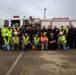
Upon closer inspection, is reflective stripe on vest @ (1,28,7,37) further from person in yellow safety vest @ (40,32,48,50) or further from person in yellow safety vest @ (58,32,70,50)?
person in yellow safety vest @ (58,32,70,50)

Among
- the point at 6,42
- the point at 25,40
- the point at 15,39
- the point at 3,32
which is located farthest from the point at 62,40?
the point at 3,32

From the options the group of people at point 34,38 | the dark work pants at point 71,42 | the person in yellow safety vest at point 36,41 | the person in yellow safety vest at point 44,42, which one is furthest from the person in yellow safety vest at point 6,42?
the dark work pants at point 71,42

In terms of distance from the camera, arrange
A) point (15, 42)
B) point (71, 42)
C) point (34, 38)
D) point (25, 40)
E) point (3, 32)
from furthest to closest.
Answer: point (71, 42), point (3, 32), point (34, 38), point (25, 40), point (15, 42)

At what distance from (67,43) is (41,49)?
102 inches

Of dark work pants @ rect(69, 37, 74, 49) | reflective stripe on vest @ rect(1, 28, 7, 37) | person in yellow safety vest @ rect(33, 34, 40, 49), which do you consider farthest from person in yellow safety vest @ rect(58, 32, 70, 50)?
reflective stripe on vest @ rect(1, 28, 7, 37)

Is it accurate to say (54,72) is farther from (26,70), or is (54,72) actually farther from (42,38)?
(42,38)

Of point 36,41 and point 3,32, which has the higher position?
point 3,32

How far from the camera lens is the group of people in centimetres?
2250

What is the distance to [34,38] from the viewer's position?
22844 millimetres

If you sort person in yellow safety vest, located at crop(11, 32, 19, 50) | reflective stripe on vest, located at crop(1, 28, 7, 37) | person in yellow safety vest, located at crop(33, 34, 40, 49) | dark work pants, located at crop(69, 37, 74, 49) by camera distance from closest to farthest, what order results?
1. person in yellow safety vest, located at crop(11, 32, 19, 50)
2. person in yellow safety vest, located at crop(33, 34, 40, 49)
3. reflective stripe on vest, located at crop(1, 28, 7, 37)
4. dark work pants, located at crop(69, 37, 74, 49)

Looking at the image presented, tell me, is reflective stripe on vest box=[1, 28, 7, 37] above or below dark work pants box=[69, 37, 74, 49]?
above

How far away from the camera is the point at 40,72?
35.9 ft

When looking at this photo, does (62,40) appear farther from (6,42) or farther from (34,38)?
(6,42)

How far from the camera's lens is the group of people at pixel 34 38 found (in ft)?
73.8
